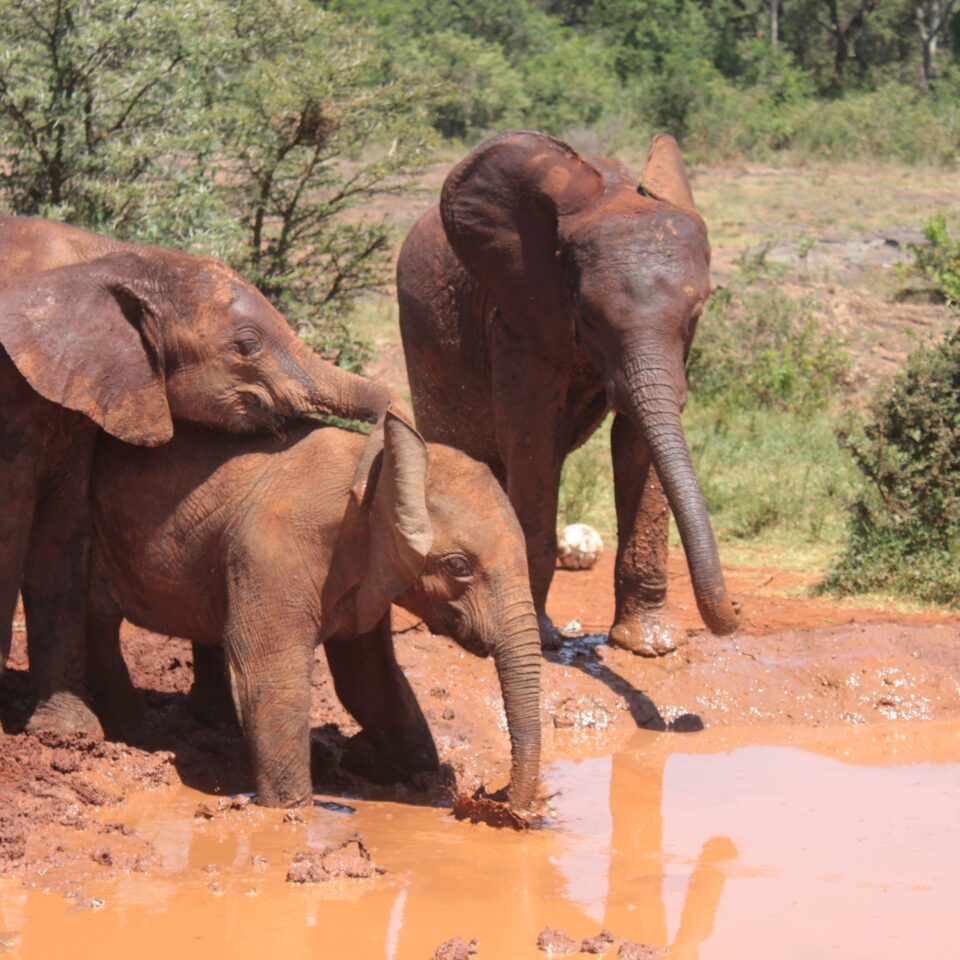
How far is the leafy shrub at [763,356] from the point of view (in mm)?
14758

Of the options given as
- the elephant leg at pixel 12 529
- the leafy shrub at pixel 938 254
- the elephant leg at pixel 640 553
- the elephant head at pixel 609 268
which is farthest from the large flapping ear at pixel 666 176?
the leafy shrub at pixel 938 254

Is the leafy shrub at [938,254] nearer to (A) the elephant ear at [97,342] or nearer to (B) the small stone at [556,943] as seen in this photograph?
(A) the elephant ear at [97,342]

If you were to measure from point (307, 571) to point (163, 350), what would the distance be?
0.87m

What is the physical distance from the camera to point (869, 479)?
10.5m

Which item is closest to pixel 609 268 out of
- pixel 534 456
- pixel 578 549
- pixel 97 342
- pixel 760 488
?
pixel 534 456

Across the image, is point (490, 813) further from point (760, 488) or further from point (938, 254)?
point (938, 254)

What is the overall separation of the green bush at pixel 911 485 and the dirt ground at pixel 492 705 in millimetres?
1012

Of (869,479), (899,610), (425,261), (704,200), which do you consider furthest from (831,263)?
(425,261)

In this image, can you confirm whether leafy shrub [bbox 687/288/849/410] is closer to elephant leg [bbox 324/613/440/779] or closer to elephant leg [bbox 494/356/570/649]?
elephant leg [bbox 494/356/570/649]

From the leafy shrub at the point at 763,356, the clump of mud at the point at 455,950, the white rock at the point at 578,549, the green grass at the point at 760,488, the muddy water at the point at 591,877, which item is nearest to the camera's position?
the clump of mud at the point at 455,950

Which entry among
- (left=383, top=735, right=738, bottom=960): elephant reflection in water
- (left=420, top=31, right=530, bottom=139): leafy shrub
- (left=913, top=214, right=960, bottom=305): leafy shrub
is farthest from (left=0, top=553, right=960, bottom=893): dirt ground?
(left=420, top=31, right=530, bottom=139): leafy shrub

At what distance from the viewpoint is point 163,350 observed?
18.5ft

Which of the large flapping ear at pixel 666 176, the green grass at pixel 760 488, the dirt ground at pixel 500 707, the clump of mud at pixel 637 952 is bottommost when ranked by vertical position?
the green grass at pixel 760 488

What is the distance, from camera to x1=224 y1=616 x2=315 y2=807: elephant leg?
18.1 feet
